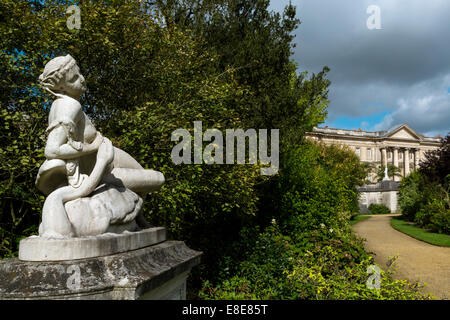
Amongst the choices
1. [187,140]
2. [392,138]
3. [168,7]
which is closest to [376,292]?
[187,140]

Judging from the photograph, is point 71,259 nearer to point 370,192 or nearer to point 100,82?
point 100,82

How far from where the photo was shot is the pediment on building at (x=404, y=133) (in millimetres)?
66938

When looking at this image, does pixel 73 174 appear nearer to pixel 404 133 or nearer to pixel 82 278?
pixel 82 278

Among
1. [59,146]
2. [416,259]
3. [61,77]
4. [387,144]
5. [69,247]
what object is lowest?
[416,259]

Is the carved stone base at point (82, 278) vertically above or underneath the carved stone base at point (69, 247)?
underneath

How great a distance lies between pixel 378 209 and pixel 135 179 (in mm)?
37284

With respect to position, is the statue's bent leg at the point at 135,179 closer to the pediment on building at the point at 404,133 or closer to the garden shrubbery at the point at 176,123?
the garden shrubbery at the point at 176,123

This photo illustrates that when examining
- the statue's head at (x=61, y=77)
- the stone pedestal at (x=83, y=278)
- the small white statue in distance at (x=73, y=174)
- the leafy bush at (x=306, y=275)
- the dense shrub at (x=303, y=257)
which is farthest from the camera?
the dense shrub at (x=303, y=257)

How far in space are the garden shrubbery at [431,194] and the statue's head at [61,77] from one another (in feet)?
58.3

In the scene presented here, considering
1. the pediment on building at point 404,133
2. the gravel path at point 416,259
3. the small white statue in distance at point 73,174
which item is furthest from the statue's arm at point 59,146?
the pediment on building at point 404,133

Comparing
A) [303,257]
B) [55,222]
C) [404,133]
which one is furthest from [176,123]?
[404,133]

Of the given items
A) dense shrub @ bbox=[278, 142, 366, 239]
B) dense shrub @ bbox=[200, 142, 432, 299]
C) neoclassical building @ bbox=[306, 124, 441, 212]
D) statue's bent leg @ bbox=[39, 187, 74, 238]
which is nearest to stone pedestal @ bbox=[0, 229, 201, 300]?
statue's bent leg @ bbox=[39, 187, 74, 238]

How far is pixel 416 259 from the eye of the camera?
10.6m

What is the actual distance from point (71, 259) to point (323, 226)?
26.5ft
